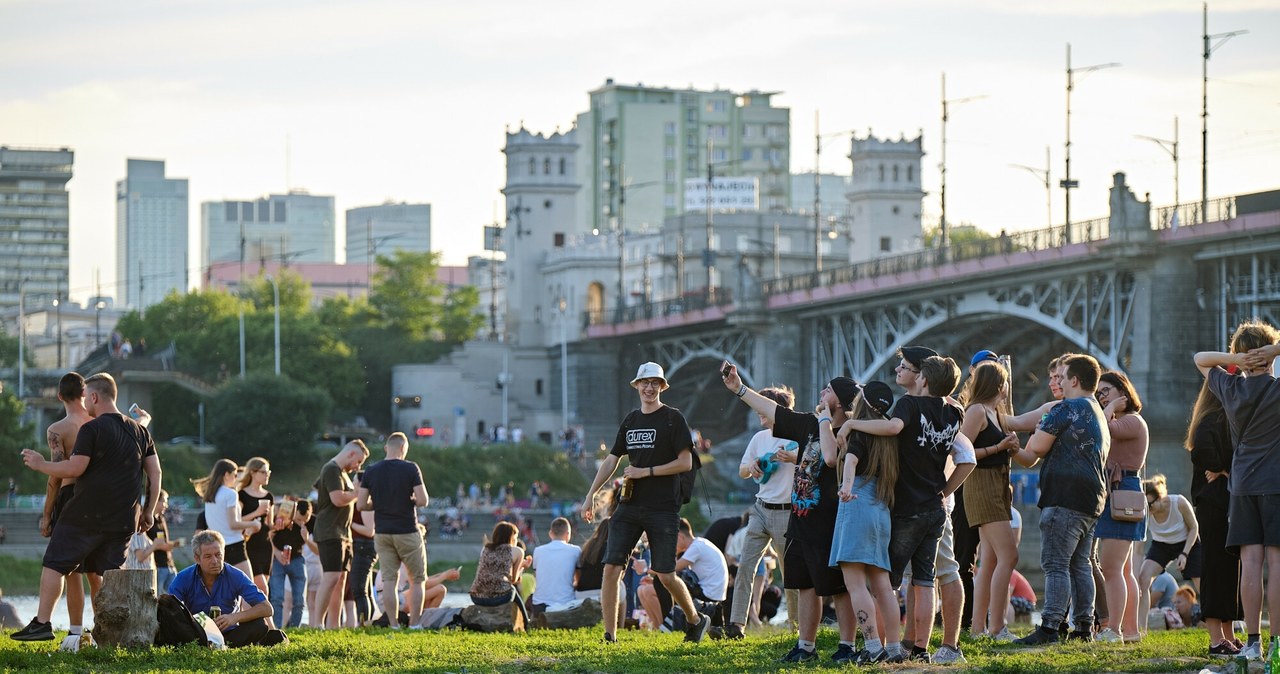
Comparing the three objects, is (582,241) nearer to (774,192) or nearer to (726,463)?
(726,463)

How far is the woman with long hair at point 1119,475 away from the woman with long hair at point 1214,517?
1.97 ft

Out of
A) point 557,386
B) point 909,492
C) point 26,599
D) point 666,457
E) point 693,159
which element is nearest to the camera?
point 909,492

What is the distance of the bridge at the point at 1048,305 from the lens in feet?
158

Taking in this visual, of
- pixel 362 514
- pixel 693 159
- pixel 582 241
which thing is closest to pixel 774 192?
pixel 693 159

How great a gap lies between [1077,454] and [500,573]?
214 inches

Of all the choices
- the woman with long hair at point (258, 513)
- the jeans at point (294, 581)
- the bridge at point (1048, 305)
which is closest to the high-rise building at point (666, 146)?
the bridge at point (1048, 305)

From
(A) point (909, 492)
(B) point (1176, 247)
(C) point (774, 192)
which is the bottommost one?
(A) point (909, 492)

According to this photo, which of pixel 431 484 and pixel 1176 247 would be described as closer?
pixel 1176 247

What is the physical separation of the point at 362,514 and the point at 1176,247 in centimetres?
3521

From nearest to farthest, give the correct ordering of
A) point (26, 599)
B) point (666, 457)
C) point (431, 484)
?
point (666, 457), point (26, 599), point (431, 484)

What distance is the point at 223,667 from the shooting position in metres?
12.0

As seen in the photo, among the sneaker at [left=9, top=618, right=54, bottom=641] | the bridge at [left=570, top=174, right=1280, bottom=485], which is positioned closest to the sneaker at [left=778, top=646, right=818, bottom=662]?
the sneaker at [left=9, top=618, right=54, bottom=641]

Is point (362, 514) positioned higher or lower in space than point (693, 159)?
lower

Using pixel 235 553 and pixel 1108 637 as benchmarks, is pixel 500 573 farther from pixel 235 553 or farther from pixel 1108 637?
pixel 1108 637
